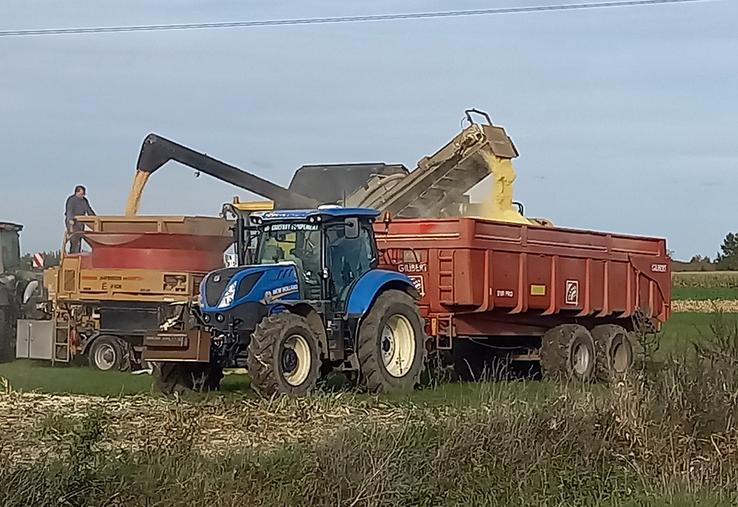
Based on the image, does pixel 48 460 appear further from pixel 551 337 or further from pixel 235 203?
pixel 235 203

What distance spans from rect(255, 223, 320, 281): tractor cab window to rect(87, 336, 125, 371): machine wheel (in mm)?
4363

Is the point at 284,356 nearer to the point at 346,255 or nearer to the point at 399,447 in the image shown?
the point at 346,255

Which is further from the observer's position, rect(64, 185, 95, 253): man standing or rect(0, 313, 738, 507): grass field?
rect(64, 185, 95, 253): man standing

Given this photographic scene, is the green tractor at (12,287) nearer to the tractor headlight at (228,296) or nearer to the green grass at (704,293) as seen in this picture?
the tractor headlight at (228,296)

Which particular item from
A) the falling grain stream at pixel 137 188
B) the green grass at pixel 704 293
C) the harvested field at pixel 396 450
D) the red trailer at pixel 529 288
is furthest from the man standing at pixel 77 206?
the green grass at pixel 704 293

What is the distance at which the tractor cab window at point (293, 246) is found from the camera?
16.0 m

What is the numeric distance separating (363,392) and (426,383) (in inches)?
78.3

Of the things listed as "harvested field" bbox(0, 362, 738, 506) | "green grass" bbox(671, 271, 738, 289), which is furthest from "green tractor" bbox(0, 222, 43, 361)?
"green grass" bbox(671, 271, 738, 289)

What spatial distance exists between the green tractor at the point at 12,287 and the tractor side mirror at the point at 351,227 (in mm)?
7334

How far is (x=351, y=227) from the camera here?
16.2m

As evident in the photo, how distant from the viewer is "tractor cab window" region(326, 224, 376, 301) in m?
16.1

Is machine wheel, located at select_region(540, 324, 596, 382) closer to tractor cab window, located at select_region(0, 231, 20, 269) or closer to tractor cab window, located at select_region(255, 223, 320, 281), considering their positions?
tractor cab window, located at select_region(255, 223, 320, 281)

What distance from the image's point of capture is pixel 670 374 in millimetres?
12805

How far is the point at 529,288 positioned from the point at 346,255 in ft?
11.4
